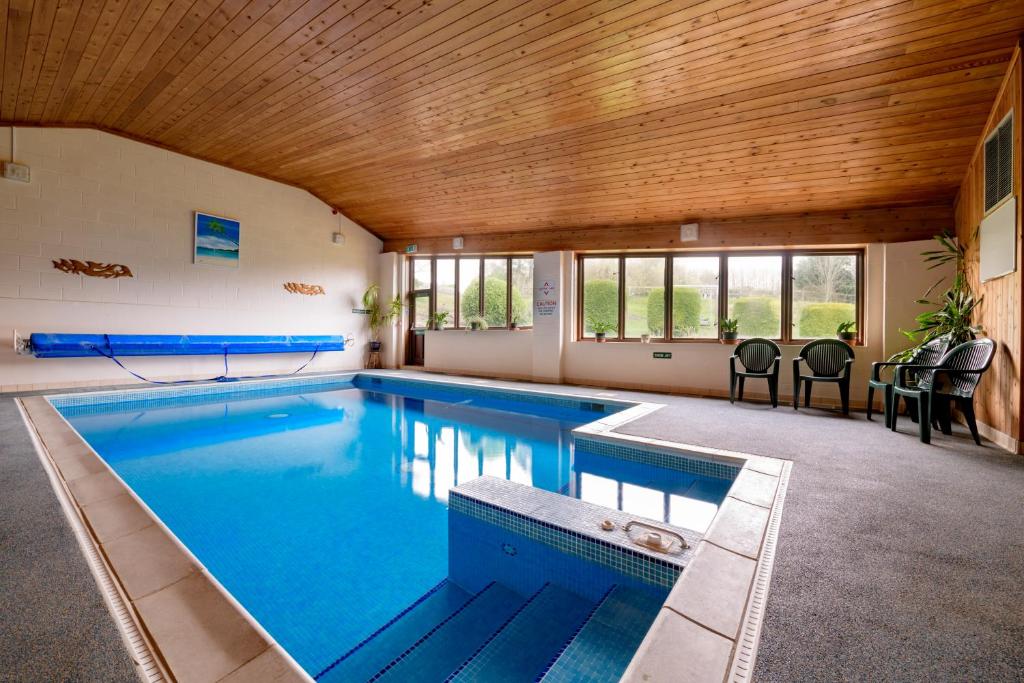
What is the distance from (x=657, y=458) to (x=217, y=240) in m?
7.39

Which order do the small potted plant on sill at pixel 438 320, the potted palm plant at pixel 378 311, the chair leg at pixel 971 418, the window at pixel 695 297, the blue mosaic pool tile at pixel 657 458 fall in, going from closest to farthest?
the blue mosaic pool tile at pixel 657 458, the chair leg at pixel 971 418, the window at pixel 695 297, the small potted plant on sill at pixel 438 320, the potted palm plant at pixel 378 311

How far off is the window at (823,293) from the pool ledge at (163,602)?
707 cm

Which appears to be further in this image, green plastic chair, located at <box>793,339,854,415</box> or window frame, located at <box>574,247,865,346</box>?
window frame, located at <box>574,247,865,346</box>

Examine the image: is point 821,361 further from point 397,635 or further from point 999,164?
point 397,635

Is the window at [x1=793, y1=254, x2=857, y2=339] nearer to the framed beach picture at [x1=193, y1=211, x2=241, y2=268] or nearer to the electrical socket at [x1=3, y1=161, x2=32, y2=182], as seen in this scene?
the framed beach picture at [x1=193, y1=211, x2=241, y2=268]

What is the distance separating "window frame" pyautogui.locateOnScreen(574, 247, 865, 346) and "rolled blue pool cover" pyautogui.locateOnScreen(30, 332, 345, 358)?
477 cm

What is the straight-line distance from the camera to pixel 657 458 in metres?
3.51

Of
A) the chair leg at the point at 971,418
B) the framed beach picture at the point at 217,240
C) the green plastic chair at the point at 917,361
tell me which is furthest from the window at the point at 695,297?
the framed beach picture at the point at 217,240

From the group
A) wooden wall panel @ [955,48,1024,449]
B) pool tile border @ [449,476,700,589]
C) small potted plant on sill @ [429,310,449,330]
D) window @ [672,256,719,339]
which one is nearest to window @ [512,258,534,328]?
small potted plant on sill @ [429,310,449,330]

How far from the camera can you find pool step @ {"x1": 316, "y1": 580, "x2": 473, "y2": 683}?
164 cm

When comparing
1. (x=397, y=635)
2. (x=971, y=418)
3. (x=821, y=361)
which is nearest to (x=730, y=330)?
(x=821, y=361)

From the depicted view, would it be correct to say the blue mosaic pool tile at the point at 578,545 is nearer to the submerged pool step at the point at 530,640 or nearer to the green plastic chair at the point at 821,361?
the submerged pool step at the point at 530,640

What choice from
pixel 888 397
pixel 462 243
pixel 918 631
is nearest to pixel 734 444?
pixel 888 397

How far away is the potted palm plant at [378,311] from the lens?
9.54 metres
